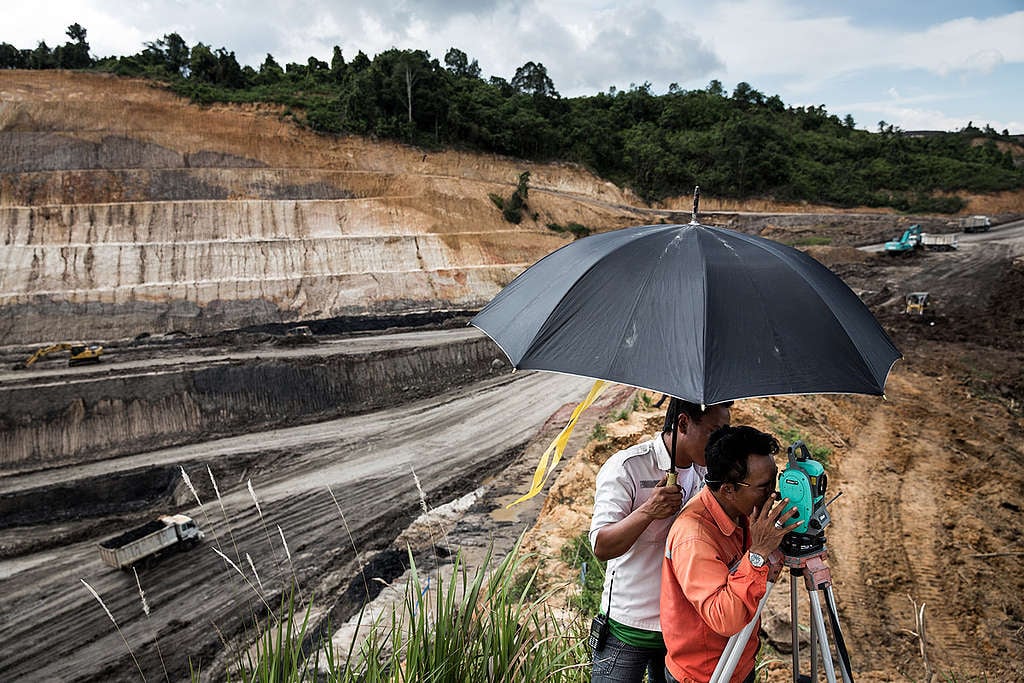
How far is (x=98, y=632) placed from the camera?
31.1 feet

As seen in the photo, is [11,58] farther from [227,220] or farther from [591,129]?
[591,129]

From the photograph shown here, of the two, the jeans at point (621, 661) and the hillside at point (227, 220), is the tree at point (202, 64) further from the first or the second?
the jeans at point (621, 661)

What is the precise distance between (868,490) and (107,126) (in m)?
35.6

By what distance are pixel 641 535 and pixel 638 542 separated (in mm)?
48

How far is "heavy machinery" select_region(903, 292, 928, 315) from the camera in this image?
17.3 metres

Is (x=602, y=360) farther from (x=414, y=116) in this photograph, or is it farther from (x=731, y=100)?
(x=731, y=100)

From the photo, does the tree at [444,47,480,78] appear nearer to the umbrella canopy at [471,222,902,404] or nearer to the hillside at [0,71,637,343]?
the hillside at [0,71,637,343]

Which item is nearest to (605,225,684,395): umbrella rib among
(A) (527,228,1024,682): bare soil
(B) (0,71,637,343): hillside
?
(A) (527,228,1024,682): bare soil

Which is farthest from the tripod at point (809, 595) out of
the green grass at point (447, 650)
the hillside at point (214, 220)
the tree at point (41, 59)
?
the tree at point (41, 59)

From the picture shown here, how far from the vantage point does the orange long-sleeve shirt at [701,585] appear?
195cm

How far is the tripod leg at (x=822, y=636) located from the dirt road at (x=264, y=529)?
11.9 ft

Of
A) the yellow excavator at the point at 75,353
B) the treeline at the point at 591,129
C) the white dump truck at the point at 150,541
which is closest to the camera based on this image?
the white dump truck at the point at 150,541

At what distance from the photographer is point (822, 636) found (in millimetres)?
1923

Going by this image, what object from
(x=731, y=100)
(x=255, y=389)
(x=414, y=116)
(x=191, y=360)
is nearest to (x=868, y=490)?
(x=255, y=389)
